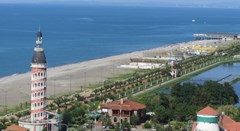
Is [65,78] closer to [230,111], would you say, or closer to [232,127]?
[230,111]

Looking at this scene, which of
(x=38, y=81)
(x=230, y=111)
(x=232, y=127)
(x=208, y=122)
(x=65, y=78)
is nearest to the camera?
(x=208, y=122)

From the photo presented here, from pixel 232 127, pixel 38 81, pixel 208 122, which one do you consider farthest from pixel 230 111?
pixel 208 122

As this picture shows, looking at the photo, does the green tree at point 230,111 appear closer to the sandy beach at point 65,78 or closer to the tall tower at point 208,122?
the tall tower at point 208,122

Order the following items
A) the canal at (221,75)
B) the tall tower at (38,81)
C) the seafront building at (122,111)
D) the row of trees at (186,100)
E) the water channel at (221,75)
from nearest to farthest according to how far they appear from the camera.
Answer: the tall tower at (38,81) → the row of trees at (186,100) → the seafront building at (122,111) → the water channel at (221,75) → the canal at (221,75)

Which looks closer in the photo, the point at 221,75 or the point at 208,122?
the point at 208,122

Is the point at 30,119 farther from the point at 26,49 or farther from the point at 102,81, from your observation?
the point at 26,49

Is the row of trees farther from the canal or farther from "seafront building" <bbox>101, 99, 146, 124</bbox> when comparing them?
the canal

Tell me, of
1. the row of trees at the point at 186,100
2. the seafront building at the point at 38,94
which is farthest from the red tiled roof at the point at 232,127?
the seafront building at the point at 38,94
